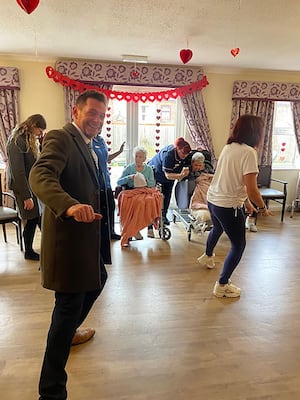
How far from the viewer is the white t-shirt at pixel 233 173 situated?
2078 mm

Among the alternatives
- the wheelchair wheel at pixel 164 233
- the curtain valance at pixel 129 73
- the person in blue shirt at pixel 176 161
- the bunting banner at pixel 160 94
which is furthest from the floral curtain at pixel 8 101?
the wheelchair wheel at pixel 164 233

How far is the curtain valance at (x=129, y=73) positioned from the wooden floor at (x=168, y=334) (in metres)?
2.49

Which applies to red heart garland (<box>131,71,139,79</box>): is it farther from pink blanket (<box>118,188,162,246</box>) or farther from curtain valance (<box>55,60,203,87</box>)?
pink blanket (<box>118,188,162,246</box>)

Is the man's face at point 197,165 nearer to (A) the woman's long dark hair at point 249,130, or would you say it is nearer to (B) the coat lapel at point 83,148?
(A) the woman's long dark hair at point 249,130

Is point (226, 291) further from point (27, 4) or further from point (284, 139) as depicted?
point (284, 139)

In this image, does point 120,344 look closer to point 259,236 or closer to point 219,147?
point 259,236

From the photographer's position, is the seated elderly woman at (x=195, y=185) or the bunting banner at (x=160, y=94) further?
the bunting banner at (x=160, y=94)

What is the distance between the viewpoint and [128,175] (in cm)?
352

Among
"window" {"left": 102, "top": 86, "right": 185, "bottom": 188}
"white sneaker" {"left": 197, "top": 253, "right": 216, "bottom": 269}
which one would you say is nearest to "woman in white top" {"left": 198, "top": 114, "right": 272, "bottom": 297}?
"white sneaker" {"left": 197, "top": 253, "right": 216, "bottom": 269}

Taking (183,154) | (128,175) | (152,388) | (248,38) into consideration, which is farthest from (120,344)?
(248,38)

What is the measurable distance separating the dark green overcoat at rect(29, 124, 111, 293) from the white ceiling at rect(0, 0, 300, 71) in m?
1.61

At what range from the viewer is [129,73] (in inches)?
167

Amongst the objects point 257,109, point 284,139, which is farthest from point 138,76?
point 284,139

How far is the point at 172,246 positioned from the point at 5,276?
1762 mm
